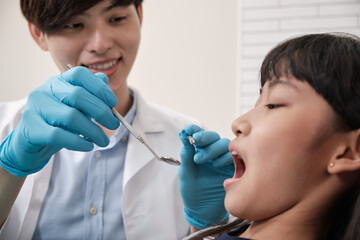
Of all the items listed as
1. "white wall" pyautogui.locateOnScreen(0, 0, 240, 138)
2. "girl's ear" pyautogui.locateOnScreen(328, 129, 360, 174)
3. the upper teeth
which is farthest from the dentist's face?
Result: "white wall" pyautogui.locateOnScreen(0, 0, 240, 138)

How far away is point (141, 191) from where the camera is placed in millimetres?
1470

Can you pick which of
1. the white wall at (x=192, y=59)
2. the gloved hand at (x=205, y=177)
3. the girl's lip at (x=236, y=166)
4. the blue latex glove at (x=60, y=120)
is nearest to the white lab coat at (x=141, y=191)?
the gloved hand at (x=205, y=177)

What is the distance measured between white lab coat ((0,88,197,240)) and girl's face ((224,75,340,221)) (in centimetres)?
54

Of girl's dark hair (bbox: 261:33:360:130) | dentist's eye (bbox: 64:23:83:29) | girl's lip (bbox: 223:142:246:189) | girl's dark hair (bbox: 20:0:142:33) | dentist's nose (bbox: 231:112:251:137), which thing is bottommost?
girl's lip (bbox: 223:142:246:189)

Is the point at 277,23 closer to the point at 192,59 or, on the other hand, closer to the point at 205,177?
the point at 192,59

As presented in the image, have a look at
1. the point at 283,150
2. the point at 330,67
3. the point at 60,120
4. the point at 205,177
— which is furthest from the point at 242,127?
the point at 60,120

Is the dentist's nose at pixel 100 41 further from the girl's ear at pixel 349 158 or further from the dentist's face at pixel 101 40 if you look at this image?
the girl's ear at pixel 349 158

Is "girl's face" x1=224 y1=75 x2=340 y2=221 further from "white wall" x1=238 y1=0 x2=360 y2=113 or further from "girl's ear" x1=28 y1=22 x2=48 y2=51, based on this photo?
"white wall" x1=238 y1=0 x2=360 y2=113

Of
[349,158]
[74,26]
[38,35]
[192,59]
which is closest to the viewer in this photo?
[349,158]

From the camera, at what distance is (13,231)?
52.7 inches

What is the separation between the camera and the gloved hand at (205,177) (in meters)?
1.20

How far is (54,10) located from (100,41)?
0.18 metres

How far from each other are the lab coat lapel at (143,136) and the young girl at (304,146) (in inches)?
21.3

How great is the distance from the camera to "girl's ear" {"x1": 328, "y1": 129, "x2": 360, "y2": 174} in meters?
0.87
